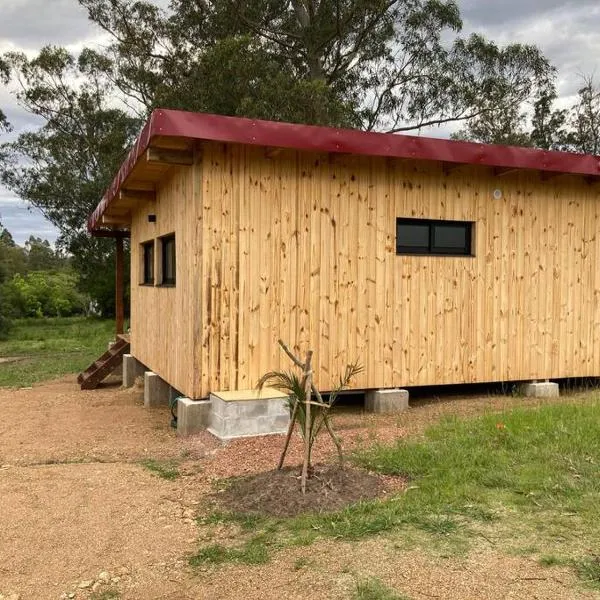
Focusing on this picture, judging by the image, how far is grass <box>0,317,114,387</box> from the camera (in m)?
12.3

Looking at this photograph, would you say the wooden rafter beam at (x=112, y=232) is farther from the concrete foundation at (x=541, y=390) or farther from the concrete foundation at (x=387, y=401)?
the concrete foundation at (x=541, y=390)

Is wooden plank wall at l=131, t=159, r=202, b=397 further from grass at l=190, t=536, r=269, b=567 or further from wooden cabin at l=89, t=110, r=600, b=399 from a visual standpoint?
grass at l=190, t=536, r=269, b=567

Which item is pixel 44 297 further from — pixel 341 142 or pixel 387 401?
pixel 341 142

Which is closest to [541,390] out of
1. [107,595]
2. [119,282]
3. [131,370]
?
[107,595]

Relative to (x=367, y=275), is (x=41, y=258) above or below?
above

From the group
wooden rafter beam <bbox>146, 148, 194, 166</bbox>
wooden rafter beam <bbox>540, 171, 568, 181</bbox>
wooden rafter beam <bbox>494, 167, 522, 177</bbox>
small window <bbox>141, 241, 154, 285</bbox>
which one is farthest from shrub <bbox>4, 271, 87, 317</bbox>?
wooden rafter beam <bbox>540, 171, 568, 181</bbox>

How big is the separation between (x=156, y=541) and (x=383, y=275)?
4.14 meters

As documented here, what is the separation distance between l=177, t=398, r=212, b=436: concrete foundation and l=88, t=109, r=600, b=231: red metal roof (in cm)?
255

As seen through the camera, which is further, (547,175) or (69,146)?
(69,146)

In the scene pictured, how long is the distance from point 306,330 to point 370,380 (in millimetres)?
978

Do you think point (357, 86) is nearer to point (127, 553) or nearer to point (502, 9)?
point (502, 9)

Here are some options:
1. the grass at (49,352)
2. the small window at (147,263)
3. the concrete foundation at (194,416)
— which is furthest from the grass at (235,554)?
the grass at (49,352)

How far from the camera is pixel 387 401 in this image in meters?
7.04

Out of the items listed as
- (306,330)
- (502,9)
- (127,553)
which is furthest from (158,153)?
(502,9)
